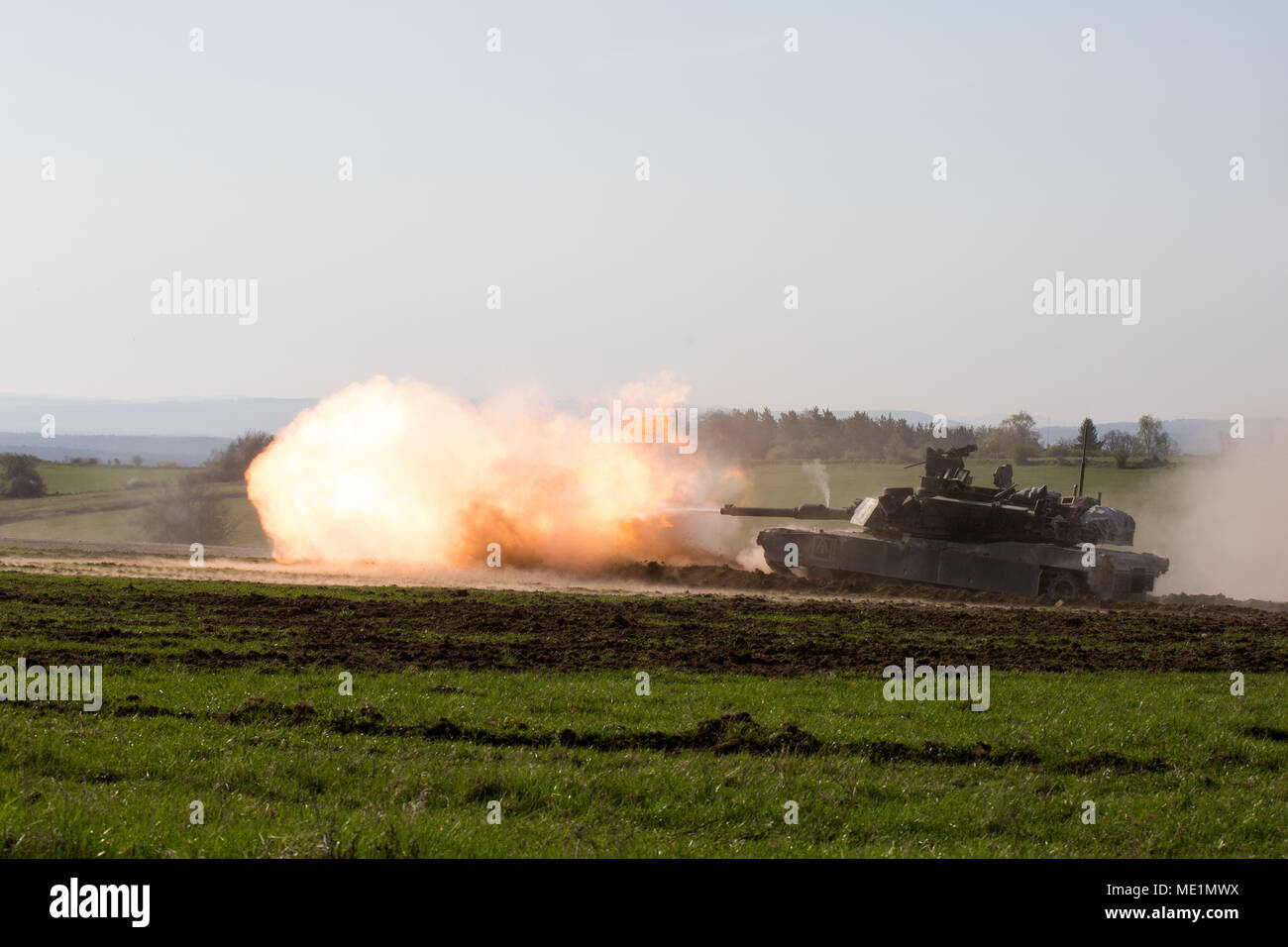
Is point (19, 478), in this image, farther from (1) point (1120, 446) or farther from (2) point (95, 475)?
(1) point (1120, 446)

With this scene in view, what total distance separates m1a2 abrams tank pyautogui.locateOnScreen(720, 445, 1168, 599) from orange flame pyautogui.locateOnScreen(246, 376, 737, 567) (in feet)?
28.3

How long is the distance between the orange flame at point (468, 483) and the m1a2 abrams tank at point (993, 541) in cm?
862

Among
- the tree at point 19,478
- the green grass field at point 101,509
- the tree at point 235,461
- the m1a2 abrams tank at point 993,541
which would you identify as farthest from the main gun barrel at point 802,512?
the tree at point 19,478

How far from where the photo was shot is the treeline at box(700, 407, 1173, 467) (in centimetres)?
8138

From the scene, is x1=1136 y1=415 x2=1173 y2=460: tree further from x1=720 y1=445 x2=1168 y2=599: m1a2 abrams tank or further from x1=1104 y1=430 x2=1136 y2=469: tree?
x1=720 y1=445 x2=1168 y2=599: m1a2 abrams tank

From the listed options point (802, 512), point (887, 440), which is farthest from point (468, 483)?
point (887, 440)

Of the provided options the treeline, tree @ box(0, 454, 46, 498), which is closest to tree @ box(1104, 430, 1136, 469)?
the treeline

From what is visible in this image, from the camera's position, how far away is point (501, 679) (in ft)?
55.3

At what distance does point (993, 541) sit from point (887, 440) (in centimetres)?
6092

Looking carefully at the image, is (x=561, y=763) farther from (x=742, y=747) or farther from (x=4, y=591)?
(x=4, y=591)

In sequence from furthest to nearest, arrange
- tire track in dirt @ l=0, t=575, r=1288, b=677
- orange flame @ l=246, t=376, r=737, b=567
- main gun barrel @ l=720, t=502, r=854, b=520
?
orange flame @ l=246, t=376, r=737, b=567
main gun barrel @ l=720, t=502, r=854, b=520
tire track in dirt @ l=0, t=575, r=1288, b=677

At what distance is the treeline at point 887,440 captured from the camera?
81.4 metres
